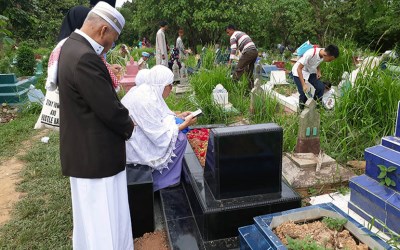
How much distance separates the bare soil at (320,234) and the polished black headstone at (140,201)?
3.87 ft

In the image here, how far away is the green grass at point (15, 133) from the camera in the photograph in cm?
477

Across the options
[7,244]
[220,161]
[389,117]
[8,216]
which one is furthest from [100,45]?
[389,117]

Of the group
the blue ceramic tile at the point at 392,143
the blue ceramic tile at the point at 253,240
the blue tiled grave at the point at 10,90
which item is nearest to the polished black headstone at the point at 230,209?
the blue ceramic tile at the point at 253,240

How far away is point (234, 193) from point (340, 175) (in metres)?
1.25

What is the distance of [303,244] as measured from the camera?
160 cm

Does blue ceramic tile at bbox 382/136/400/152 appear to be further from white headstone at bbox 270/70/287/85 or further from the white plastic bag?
white headstone at bbox 270/70/287/85

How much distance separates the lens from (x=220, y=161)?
2287 mm

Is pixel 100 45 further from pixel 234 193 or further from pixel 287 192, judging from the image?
pixel 287 192

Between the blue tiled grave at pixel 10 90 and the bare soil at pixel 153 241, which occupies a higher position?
the blue tiled grave at pixel 10 90

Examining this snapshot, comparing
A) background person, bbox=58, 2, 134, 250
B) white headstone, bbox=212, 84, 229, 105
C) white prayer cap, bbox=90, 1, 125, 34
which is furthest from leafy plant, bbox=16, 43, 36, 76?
white prayer cap, bbox=90, 1, 125, 34

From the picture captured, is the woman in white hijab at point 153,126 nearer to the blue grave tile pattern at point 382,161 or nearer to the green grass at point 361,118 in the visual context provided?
the blue grave tile pattern at point 382,161

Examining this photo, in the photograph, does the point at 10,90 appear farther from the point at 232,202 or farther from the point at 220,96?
the point at 232,202

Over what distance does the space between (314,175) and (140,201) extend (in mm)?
1634

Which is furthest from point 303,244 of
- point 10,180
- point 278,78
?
point 278,78
